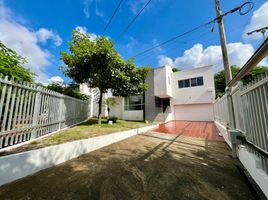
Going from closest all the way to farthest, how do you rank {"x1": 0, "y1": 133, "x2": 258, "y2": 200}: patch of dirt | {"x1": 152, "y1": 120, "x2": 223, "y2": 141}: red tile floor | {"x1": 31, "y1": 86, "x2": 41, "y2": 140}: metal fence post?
{"x1": 0, "y1": 133, "x2": 258, "y2": 200}: patch of dirt, {"x1": 31, "y1": 86, "x2": 41, "y2": 140}: metal fence post, {"x1": 152, "y1": 120, "x2": 223, "y2": 141}: red tile floor

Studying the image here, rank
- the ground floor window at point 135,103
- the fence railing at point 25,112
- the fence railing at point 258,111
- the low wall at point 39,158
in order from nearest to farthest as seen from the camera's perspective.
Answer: the fence railing at point 258,111 → the low wall at point 39,158 → the fence railing at point 25,112 → the ground floor window at point 135,103

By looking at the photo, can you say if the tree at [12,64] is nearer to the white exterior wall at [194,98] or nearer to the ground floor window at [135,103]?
the ground floor window at [135,103]

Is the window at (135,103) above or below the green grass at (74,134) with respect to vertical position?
above

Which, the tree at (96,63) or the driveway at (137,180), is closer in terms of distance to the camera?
the driveway at (137,180)

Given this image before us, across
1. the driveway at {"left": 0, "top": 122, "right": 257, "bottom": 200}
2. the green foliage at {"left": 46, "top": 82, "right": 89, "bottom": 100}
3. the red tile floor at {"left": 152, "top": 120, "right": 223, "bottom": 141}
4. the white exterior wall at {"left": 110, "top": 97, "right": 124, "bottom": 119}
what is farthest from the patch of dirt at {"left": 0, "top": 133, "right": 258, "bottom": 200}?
the white exterior wall at {"left": 110, "top": 97, "right": 124, "bottom": 119}

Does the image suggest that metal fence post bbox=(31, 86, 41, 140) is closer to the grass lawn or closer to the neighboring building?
the grass lawn

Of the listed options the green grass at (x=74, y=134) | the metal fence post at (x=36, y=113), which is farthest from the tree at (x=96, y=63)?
the metal fence post at (x=36, y=113)

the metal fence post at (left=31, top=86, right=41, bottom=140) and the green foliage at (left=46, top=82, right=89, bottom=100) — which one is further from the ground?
the green foliage at (left=46, top=82, right=89, bottom=100)

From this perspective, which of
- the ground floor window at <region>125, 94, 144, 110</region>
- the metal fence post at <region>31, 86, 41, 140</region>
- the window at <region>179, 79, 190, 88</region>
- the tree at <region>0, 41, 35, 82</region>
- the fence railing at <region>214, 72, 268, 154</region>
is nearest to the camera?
the fence railing at <region>214, 72, 268, 154</region>

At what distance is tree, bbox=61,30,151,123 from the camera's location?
24.5 ft

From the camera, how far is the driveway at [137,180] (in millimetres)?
2037

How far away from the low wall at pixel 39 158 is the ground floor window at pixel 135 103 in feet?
34.7

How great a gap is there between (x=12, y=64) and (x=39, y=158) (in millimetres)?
2834

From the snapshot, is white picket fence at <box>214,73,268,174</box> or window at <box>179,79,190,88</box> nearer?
white picket fence at <box>214,73,268,174</box>
